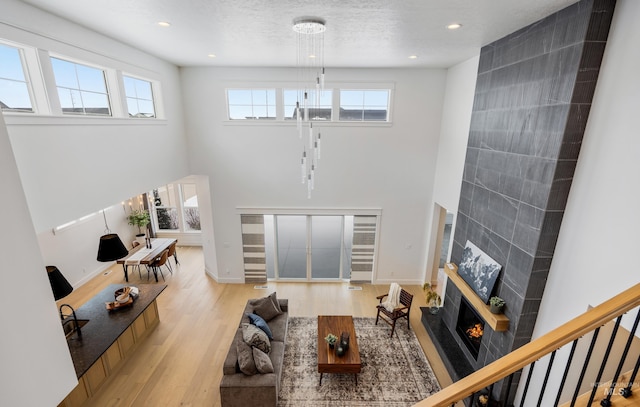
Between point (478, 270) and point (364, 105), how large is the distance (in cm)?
414

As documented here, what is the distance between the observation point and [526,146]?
364 cm

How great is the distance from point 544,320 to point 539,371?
0.64 m

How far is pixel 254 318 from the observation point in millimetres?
5172

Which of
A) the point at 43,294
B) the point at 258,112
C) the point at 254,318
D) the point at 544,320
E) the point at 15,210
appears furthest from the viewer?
the point at 258,112

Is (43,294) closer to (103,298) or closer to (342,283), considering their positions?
(103,298)

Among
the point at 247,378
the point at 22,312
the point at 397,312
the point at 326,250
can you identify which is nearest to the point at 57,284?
the point at 22,312

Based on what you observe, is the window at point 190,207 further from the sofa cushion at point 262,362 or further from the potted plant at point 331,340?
the potted plant at point 331,340

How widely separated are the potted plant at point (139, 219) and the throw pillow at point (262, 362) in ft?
22.2

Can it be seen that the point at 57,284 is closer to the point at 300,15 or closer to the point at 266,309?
the point at 266,309

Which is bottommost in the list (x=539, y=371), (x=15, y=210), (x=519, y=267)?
(x=539, y=371)

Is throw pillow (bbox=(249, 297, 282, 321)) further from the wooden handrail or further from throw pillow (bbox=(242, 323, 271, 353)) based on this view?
the wooden handrail

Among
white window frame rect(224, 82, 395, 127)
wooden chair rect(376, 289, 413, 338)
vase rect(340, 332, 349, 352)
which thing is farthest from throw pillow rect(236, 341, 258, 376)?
white window frame rect(224, 82, 395, 127)

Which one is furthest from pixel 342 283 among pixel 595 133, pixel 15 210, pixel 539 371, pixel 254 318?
pixel 15 210

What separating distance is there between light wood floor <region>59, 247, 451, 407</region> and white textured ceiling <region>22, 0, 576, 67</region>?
516cm
